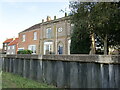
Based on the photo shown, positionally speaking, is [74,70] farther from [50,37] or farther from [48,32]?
[48,32]

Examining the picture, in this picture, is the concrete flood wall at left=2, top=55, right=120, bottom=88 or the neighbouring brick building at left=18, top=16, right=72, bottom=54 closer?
the concrete flood wall at left=2, top=55, right=120, bottom=88

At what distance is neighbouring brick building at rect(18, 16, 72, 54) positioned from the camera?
72.7 ft

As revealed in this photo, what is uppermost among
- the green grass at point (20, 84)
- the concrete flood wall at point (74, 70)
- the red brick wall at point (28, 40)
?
the red brick wall at point (28, 40)

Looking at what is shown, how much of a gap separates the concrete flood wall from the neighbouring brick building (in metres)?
16.4

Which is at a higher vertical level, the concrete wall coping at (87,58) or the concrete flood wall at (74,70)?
the concrete wall coping at (87,58)

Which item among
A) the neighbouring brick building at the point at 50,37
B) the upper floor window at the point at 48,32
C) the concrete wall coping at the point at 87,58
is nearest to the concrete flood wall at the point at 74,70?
the concrete wall coping at the point at 87,58

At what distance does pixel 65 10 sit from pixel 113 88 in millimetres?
8080

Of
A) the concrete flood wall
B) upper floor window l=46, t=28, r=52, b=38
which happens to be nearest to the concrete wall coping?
the concrete flood wall

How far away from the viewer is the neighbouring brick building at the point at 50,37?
22.2m

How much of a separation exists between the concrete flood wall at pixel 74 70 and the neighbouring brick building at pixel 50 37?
16422mm

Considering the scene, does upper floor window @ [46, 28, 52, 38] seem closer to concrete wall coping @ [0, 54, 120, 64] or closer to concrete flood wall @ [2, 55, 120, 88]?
concrete flood wall @ [2, 55, 120, 88]

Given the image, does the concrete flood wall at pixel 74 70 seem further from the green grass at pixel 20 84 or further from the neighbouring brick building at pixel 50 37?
the neighbouring brick building at pixel 50 37

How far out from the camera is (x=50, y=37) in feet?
82.4

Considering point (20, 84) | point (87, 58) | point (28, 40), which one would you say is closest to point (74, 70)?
point (87, 58)
